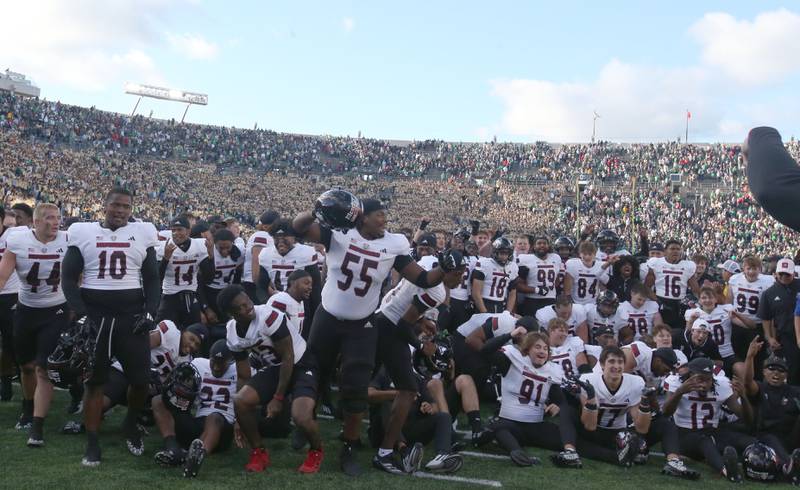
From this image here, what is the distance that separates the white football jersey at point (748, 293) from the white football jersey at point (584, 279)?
5.37ft

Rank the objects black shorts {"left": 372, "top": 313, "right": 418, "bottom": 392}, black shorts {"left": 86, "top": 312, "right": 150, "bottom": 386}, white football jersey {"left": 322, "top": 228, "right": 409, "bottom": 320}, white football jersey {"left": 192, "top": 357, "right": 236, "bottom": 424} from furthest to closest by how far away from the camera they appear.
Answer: white football jersey {"left": 192, "top": 357, "right": 236, "bottom": 424}
black shorts {"left": 372, "top": 313, "right": 418, "bottom": 392}
white football jersey {"left": 322, "top": 228, "right": 409, "bottom": 320}
black shorts {"left": 86, "top": 312, "right": 150, "bottom": 386}

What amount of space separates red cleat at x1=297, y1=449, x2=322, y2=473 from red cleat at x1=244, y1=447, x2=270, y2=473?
28 centimetres

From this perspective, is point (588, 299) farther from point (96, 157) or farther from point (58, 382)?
point (96, 157)

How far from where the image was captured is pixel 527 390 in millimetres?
6492

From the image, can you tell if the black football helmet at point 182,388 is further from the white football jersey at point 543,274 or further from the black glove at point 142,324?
the white football jersey at point 543,274

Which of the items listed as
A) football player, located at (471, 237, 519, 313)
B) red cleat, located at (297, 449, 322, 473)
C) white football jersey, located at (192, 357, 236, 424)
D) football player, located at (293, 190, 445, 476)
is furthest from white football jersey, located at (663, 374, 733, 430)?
white football jersey, located at (192, 357, 236, 424)

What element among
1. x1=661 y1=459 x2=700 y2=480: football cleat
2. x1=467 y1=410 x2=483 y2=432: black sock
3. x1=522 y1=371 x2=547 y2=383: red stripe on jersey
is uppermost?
x1=522 y1=371 x2=547 y2=383: red stripe on jersey

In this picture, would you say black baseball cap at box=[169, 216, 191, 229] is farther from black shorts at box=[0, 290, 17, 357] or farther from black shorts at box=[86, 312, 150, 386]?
black shorts at box=[86, 312, 150, 386]

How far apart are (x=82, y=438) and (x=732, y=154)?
3970 centimetres

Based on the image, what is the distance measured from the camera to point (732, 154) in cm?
3934

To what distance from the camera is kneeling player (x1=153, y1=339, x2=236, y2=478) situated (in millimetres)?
5777

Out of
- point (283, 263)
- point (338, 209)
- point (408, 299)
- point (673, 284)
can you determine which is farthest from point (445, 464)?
point (673, 284)

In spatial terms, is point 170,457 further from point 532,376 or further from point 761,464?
point 761,464

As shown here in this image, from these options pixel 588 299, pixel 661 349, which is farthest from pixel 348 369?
pixel 588 299
